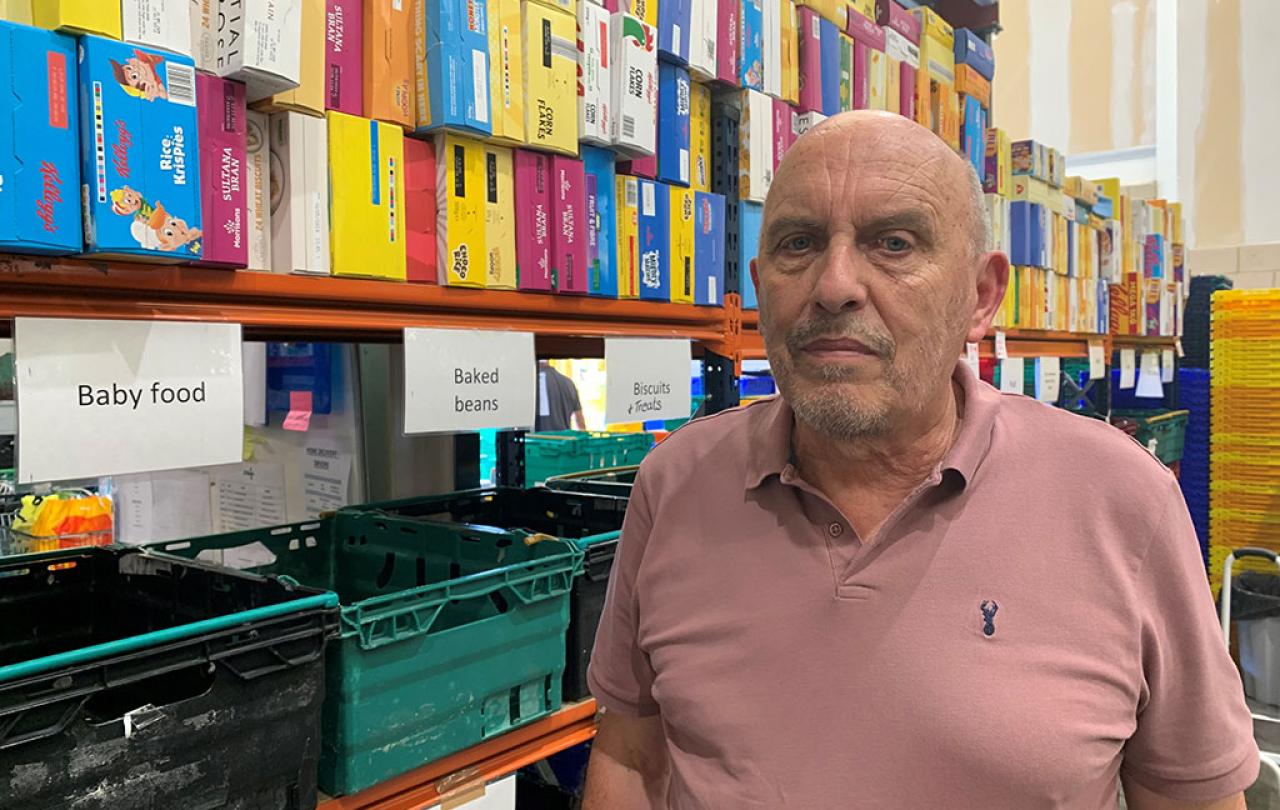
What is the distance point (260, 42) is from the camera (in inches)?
42.3

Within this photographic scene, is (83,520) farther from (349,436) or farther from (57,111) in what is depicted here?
(57,111)

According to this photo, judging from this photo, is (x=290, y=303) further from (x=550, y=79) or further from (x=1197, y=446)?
(x=1197, y=446)

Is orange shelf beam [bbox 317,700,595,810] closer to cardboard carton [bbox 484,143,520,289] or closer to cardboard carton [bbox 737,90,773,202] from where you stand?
cardboard carton [bbox 484,143,520,289]

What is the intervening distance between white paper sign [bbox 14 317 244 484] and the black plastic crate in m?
0.19

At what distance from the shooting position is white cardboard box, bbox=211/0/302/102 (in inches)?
41.8

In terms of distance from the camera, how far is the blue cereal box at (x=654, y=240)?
1.71 meters

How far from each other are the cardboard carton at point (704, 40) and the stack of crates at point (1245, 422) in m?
3.41

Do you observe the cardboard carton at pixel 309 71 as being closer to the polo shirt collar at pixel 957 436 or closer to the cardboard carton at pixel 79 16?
the cardboard carton at pixel 79 16

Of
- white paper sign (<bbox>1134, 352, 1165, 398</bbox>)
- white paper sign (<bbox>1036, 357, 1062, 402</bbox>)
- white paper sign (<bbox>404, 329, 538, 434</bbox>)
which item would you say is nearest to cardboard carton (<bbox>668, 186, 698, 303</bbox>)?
white paper sign (<bbox>404, 329, 538, 434</bbox>)

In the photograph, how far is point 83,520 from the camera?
2186 mm

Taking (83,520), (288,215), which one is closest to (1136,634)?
(288,215)

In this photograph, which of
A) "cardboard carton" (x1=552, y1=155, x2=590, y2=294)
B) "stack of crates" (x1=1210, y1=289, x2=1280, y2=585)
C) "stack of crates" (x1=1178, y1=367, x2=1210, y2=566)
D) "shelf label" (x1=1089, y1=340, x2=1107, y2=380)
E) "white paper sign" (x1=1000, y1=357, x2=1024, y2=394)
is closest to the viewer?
"cardboard carton" (x1=552, y1=155, x2=590, y2=294)

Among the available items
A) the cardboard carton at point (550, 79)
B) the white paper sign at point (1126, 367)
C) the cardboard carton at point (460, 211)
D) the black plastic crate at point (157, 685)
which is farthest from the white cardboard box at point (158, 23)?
the white paper sign at point (1126, 367)

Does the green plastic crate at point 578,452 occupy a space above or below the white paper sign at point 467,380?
below
